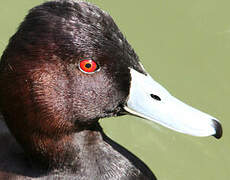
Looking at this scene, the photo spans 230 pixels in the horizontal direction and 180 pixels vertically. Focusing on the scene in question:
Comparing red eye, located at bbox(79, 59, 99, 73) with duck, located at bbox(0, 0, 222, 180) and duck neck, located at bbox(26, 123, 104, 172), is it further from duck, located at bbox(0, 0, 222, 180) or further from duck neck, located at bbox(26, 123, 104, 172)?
duck neck, located at bbox(26, 123, 104, 172)

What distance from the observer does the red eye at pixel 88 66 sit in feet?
7.81

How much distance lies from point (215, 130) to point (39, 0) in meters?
2.88

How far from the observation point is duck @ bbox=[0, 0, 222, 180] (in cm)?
234

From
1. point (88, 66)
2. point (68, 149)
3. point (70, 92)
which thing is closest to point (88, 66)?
point (88, 66)

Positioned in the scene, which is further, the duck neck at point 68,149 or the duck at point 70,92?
the duck neck at point 68,149

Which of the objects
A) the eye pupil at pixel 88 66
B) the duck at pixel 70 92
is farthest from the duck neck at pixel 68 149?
the eye pupil at pixel 88 66

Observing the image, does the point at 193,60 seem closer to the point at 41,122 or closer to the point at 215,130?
the point at 215,130

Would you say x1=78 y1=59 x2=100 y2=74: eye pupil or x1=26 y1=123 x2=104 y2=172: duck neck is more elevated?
x1=78 y1=59 x2=100 y2=74: eye pupil

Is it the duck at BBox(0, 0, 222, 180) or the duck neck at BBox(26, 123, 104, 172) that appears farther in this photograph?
the duck neck at BBox(26, 123, 104, 172)

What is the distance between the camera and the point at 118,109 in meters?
2.69

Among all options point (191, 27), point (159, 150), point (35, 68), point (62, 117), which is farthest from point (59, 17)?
point (191, 27)

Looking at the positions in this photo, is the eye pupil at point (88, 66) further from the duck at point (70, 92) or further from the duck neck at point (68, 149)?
the duck neck at point (68, 149)

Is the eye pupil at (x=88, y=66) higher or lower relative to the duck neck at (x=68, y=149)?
higher

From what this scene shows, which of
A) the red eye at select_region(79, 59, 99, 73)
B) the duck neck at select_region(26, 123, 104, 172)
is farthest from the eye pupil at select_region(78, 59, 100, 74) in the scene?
the duck neck at select_region(26, 123, 104, 172)
